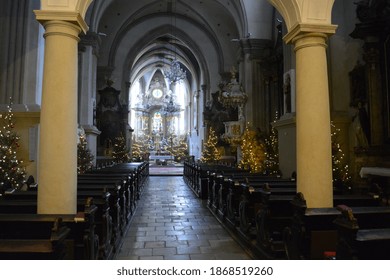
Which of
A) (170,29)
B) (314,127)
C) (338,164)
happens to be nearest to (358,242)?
(314,127)

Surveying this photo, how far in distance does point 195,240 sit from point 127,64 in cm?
1963

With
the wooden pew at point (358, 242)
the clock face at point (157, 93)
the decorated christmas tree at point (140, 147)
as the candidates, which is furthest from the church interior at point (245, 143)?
the clock face at point (157, 93)

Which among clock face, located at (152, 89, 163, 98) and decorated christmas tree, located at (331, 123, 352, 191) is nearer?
decorated christmas tree, located at (331, 123, 352, 191)

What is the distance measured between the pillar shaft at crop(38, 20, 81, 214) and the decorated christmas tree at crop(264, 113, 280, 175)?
26.4 feet

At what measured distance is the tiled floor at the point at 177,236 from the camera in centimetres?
494

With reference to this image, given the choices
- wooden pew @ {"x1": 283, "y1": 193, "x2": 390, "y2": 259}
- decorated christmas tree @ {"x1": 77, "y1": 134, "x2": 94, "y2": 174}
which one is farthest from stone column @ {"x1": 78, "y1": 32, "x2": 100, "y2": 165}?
wooden pew @ {"x1": 283, "y1": 193, "x2": 390, "y2": 259}

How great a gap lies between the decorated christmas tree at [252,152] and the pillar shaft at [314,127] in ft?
26.7

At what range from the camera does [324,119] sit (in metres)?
5.00

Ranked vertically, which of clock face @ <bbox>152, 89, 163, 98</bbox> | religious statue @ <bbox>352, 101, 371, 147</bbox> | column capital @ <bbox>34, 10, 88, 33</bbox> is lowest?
religious statue @ <bbox>352, 101, 371, 147</bbox>

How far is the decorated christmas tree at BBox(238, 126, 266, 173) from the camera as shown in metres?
13.5

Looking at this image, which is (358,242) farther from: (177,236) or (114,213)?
(114,213)

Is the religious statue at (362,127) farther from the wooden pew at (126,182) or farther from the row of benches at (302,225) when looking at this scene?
the wooden pew at (126,182)

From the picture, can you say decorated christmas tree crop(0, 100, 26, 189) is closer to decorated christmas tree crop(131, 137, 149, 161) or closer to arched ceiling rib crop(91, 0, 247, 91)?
arched ceiling rib crop(91, 0, 247, 91)
